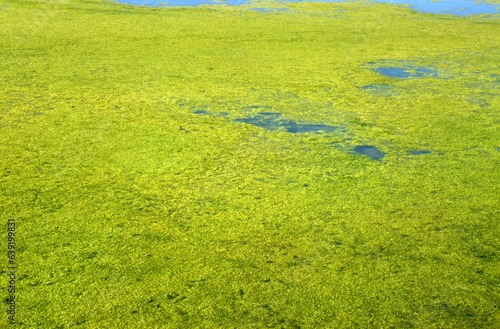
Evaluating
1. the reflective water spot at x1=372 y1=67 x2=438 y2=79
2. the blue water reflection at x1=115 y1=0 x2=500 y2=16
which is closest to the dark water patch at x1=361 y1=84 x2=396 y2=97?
the reflective water spot at x1=372 y1=67 x2=438 y2=79

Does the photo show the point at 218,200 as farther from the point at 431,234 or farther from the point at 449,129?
the point at 449,129

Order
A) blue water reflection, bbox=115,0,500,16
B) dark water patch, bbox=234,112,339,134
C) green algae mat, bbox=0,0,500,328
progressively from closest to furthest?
1. green algae mat, bbox=0,0,500,328
2. dark water patch, bbox=234,112,339,134
3. blue water reflection, bbox=115,0,500,16

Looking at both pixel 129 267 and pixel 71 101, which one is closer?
pixel 129 267

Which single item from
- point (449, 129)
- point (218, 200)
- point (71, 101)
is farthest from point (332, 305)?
point (71, 101)

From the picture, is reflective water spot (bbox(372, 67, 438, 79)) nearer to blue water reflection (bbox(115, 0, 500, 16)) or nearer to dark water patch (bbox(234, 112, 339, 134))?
dark water patch (bbox(234, 112, 339, 134))

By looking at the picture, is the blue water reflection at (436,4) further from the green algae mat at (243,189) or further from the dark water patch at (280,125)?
the dark water patch at (280,125)

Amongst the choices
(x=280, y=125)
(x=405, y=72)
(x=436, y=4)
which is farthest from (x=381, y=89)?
(x=436, y=4)

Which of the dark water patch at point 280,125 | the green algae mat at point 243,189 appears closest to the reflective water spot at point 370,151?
the green algae mat at point 243,189
